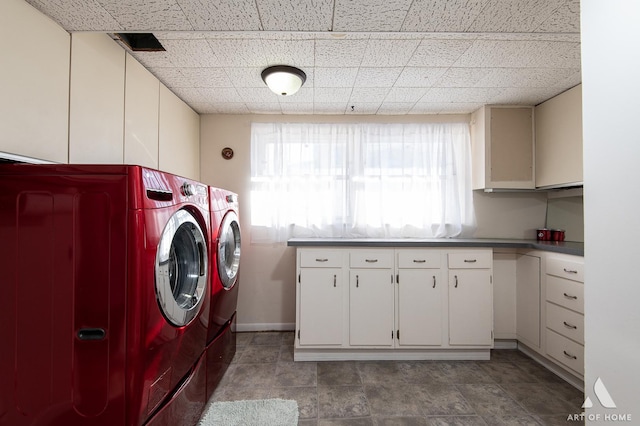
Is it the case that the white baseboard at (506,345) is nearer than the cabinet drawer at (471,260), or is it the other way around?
the cabinet drawer at (471,260)

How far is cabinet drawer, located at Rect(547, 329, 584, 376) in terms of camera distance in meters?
1.97

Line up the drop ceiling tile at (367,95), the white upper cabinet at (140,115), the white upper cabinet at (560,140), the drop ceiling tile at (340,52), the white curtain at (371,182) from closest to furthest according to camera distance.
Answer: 1. the drop ceiling tile at (340,52)
2. the white upper cabinet at (140,115)
3. the white upper cabinet at (560,140)
4. the drop ceiling tile at (367,95)
5. the white curtain at (371,182)

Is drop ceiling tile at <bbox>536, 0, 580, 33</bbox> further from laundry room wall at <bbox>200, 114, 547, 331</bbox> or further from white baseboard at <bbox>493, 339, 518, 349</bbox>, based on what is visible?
white baseboard at <bbox>493, 339, 518, 349</bbox>

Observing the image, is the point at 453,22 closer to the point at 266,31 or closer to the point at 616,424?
the point at 266,31

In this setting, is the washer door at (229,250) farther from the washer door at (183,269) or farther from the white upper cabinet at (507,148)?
the white upper cabinet at (507,148)

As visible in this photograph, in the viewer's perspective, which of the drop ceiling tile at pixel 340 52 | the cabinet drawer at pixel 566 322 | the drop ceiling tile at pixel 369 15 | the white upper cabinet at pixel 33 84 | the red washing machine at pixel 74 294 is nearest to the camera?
the red washing machine at pixel 74 294

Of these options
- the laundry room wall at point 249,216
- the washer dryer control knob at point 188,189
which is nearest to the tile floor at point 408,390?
the laundry room wall at point 249,216

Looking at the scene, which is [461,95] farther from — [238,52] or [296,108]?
[238,52]

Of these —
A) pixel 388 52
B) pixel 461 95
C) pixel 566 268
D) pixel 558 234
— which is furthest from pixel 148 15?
pixel 558 234

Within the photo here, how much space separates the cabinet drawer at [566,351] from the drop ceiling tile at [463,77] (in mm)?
2075

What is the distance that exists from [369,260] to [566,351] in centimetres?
158

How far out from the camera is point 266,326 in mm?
2955

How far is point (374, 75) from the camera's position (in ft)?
6.94

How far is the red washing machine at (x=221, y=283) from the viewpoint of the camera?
1.74 meters
